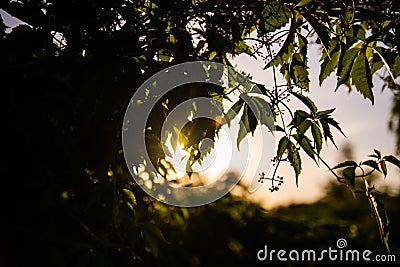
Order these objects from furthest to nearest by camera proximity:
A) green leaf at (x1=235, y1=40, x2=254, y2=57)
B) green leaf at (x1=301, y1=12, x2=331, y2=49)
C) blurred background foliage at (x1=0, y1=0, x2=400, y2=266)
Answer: green leaf at (x1=235, y1=40, x2=254, y2=57) → green leaf at (x1=301, y1=12, x2=331, y2=49) → blurred background foliage at (x1=0, y1=0, x2=400, y2=266)

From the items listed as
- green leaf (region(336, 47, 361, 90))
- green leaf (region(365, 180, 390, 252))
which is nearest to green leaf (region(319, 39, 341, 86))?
green leaf (region(336, 47, 361, 90))

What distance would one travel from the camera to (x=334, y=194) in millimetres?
14852

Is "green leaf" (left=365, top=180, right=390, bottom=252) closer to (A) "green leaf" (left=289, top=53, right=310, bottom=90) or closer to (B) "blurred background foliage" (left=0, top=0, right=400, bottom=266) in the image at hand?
(A) "green leaf" (left=289, top=53, right=310, bottom=90)

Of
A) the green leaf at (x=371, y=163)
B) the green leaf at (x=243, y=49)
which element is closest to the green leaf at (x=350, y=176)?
the green leaf at (x=371, y=163)

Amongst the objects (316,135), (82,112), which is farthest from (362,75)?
(82,112)

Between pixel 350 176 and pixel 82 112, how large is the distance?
0.49m

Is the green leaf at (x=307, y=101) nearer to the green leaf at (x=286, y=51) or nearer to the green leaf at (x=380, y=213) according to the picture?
the green leaf at (x=286, y=51)

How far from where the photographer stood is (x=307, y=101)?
0.95 meters

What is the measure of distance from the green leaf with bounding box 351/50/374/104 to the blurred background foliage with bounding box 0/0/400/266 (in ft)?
0.70

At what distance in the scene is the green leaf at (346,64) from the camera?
0.93 m

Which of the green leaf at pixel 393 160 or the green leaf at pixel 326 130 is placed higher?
the green leaf at pixel 326 130

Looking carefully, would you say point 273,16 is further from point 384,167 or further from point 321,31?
point 384,167

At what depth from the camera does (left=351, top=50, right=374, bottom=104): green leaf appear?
93 centimetres

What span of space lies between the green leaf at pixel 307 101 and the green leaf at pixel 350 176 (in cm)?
13
